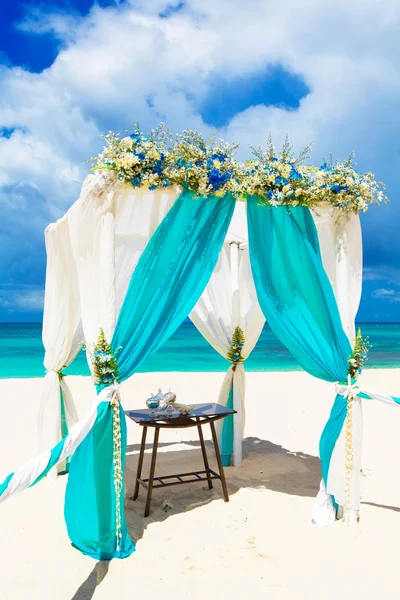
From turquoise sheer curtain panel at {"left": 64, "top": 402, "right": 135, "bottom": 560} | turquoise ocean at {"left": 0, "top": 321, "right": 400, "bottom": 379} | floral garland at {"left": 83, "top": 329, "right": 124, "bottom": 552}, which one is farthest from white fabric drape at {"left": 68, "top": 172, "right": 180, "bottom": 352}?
turquoise ocean at {"left": 0, "top": 321, "right": 400, "bottom": 379}

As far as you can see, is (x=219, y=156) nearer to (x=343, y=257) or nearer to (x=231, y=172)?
(x=231, y=172)

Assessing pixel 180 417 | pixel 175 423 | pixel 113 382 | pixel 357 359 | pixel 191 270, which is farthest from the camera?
pixel 180 417

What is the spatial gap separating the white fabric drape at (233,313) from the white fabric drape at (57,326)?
3.95ft

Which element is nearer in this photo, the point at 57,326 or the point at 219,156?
the point at 219,156

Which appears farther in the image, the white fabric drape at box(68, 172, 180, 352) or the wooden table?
the wooden table

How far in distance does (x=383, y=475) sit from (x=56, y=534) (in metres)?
3.10

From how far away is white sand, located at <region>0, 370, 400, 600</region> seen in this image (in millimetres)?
3018

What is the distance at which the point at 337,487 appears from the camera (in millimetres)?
3893

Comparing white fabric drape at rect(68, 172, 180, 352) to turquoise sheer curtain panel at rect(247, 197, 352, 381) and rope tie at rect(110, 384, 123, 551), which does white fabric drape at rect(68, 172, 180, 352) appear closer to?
rope tie at rect(110, 384, 123, 551)

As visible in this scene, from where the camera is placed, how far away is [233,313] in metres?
5.32

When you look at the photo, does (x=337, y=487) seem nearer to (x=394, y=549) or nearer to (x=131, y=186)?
(x=394, y=549)

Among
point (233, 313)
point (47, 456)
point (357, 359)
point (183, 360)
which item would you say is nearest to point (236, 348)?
point (233, 313)

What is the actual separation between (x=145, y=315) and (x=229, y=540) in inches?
65.3

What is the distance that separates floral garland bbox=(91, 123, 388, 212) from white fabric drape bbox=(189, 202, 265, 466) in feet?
4.21
